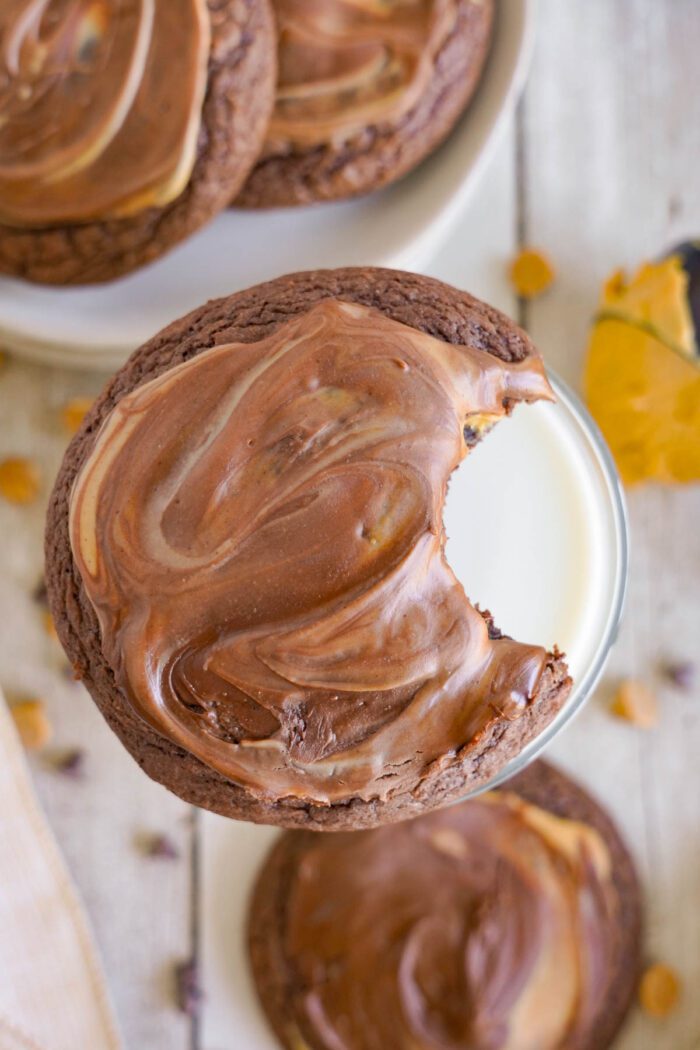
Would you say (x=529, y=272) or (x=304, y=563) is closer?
(x=304, y=563)

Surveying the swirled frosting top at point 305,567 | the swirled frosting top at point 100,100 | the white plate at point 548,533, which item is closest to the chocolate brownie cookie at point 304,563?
the swirled frosting top at point 305,567

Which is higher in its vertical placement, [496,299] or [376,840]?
[496,299]

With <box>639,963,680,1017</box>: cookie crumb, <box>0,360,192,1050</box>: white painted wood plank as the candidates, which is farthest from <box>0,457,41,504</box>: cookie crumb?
<box>639,963,680,1017</box>: cookie crumb

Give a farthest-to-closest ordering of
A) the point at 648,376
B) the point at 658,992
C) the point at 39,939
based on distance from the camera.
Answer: the point at 658,992 → the point at 648,376 → the point at 39,939

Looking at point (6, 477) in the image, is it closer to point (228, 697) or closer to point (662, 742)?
point (228, 697)

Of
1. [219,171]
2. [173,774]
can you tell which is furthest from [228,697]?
[219,171]

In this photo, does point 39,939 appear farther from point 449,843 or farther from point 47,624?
point 449,843

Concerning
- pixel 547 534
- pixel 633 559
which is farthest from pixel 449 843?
pixel 547 534
